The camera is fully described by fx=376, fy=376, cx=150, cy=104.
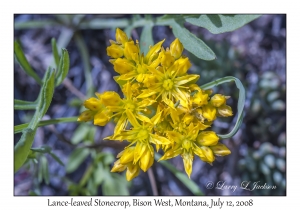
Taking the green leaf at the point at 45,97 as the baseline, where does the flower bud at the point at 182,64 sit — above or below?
above

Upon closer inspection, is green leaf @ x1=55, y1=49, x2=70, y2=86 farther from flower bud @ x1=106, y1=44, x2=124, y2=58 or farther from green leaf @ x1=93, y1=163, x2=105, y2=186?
green leaf @ x1=93, y1=163, x2=105, y2=186

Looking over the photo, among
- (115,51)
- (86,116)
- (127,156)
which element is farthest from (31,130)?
(115,51)

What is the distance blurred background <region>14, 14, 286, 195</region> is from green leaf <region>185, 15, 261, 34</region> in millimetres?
866

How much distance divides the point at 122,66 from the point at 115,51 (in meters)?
0.13

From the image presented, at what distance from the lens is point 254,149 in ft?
11.6

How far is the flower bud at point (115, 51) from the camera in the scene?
219 cm

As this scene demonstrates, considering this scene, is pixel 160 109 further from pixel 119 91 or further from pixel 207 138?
pixel 119 91

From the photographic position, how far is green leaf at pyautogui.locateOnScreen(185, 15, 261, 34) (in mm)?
2154

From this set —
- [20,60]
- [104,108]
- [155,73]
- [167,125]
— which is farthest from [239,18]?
[20,60]

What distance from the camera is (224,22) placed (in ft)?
7.18

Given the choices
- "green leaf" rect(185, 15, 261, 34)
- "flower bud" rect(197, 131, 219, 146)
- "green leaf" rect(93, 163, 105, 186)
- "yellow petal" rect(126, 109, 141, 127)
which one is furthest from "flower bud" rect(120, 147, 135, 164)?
"green leaf" rect(93, 163, 105, 186)

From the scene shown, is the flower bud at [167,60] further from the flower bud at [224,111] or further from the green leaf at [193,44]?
the flower bud at [224,111]

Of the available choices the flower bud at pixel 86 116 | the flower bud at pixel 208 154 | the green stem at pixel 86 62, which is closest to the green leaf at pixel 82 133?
the green stem at pixel 86 62

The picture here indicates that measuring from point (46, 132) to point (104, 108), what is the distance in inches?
69.9
